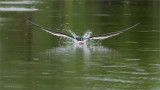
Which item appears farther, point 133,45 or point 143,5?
point 143,5

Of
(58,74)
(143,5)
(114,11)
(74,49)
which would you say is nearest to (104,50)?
(74,49)

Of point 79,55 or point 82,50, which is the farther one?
point 82,50

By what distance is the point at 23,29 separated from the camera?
1177 inches

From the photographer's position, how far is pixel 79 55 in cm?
2186

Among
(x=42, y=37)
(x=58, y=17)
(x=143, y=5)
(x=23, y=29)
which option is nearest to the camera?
(x=42, y=37)

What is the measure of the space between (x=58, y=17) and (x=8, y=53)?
1489 cm

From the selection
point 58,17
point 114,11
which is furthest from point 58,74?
point 114,11

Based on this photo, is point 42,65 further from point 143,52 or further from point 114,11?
point 114,11

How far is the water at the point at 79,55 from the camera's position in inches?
662

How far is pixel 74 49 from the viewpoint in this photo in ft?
76.4

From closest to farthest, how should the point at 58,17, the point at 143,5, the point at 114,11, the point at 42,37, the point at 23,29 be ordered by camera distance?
the point at 42,37
the point at 23,29
the point at 58,17
the point at 114,11
the point at 143,5

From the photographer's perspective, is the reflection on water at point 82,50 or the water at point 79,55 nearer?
the water at point 79,55

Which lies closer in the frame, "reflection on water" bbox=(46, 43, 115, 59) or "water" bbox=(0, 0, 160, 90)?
"water" bbox=(0, 0, 160, 90)

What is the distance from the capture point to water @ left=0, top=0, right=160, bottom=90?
1681cm
